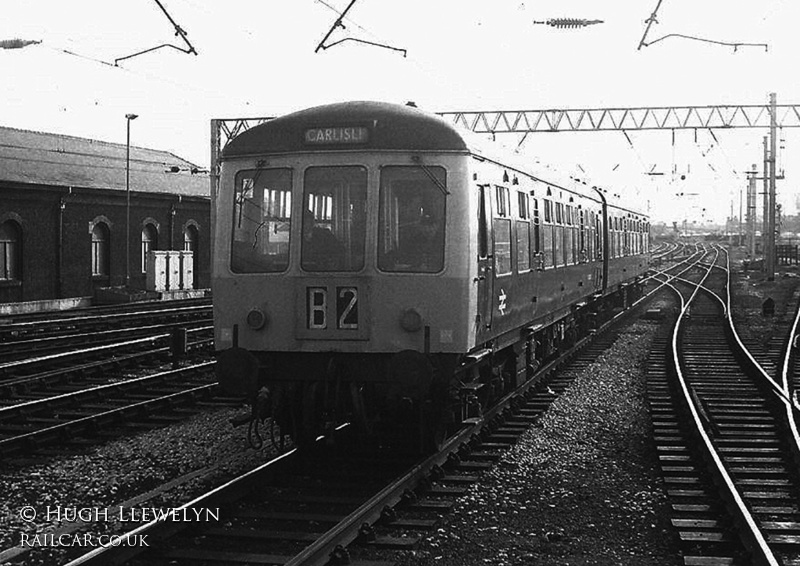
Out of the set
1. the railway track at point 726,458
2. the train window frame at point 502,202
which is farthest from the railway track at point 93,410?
the railway track at point 726,458

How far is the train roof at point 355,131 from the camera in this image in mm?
8883

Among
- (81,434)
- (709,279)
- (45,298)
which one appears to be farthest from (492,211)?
(709,279)

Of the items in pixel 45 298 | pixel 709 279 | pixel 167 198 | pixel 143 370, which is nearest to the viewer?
pixel 143 370

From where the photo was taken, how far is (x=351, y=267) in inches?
349

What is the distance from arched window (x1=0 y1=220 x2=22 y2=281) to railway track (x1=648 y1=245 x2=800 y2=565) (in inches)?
941

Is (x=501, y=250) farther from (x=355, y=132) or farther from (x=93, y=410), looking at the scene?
(x=93, y=410)

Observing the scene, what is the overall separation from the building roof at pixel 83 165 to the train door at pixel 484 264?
27.2 m

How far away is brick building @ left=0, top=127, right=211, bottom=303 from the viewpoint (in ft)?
113

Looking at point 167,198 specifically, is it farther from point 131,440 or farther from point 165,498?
point 165,498

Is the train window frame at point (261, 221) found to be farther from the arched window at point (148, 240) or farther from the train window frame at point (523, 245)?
the arched window at point (148, 240)

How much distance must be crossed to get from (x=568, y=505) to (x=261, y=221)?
3.66m

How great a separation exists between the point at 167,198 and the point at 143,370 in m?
27.2

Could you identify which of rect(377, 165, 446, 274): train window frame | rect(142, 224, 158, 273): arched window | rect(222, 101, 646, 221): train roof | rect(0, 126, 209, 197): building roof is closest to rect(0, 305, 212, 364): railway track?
rect(222, 101, 646, 221): train roof

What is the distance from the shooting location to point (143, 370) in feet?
54.8
